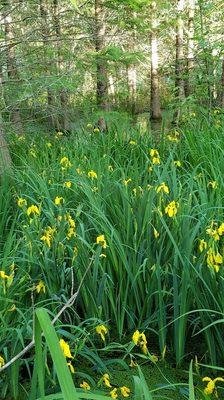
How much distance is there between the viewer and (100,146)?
179 inches

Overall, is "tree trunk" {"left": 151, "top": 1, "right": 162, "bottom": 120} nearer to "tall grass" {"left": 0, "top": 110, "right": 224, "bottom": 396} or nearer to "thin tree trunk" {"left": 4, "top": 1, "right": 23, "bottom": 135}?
"thin tree trunk" {"left": 4, "top": 1, "right": 23, "bottom": 135}

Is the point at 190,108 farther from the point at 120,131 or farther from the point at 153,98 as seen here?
the point at 153,98

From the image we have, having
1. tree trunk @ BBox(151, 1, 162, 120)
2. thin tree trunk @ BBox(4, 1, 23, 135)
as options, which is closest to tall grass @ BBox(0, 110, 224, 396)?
thin tree trunk @ BBox(4, 1, 23, 135)

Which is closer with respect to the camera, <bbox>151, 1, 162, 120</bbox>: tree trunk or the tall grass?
the tall grass

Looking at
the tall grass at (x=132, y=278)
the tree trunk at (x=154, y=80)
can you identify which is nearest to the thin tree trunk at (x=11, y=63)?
the tall grass at (x=132, y=278)

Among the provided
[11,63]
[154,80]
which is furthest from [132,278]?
[154,80]

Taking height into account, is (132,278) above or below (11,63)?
below

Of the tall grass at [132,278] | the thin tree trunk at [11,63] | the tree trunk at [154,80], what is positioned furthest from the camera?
the tree trunk at [154,80]

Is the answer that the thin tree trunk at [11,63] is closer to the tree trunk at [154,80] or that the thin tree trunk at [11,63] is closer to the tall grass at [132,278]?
the tall grass at [132,278]

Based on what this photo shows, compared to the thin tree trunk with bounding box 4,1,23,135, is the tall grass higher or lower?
lower

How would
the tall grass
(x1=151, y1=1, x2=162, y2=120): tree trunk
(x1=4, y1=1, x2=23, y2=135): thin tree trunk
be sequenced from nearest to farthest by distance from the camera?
the tall grass, (x1=4, y1=1, x2=23, y2=135): thin tree trunk, (x1=151, y1=1, x2=162, y2=120): tree trunk

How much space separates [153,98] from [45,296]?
33.9 feet

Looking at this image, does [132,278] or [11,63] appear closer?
[132,278]

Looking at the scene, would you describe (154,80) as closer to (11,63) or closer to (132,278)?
(11,63)
